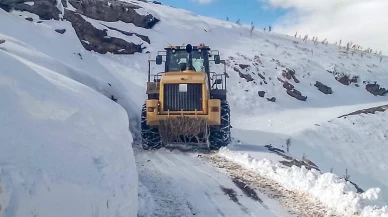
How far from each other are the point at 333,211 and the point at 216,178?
2.71 m

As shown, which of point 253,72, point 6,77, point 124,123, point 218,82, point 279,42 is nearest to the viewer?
point 6,77

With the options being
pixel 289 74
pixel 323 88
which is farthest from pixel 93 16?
pixel 323 88

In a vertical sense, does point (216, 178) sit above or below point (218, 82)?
below

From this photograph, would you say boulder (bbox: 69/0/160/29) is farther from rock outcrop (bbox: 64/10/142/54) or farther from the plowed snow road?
the plowed snow road

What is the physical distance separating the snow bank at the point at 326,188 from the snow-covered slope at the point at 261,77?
0.11 meters

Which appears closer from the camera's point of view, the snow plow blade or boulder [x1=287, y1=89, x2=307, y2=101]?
the snow plow blade

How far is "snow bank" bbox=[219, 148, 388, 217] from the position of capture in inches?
304

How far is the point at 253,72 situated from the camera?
96.4 feet

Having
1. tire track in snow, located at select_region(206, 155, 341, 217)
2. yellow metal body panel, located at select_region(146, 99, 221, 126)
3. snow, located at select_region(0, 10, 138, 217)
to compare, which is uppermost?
snow, located at select_region(0, 10, 138, 217)

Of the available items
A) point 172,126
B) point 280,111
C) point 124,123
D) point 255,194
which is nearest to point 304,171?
point 255,194

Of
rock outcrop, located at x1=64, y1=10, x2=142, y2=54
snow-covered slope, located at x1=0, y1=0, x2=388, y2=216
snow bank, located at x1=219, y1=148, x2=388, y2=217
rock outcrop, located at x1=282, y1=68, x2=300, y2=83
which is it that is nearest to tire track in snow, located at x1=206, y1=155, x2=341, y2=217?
snow bank, located at x1=219, y1=148, x2=388, y2=217

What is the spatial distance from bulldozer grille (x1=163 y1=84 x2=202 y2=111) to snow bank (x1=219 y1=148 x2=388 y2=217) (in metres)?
2.93

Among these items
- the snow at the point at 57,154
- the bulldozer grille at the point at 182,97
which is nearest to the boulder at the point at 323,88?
the bulldozer grille at the point at 182,97

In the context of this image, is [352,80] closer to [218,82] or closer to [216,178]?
[218,82]
